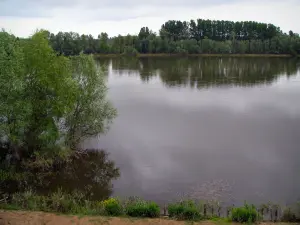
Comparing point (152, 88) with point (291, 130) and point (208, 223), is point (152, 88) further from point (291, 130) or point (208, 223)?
point (208, 223)

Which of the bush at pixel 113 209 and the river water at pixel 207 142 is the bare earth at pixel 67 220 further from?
the river water at pixel 207 142

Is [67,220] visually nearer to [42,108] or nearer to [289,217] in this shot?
[289,217]

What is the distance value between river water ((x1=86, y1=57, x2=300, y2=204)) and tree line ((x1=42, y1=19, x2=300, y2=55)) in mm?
74807

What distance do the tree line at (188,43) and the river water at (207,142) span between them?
74.8m

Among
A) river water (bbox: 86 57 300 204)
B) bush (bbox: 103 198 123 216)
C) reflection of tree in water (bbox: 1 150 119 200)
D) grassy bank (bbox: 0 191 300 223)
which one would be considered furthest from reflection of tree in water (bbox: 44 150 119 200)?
bush (bbox: 103 198 123 216)

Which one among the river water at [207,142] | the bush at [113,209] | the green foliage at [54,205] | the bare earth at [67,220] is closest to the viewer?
the bare earth at [67,220]

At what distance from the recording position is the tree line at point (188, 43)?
13289 cm

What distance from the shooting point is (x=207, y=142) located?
35.5 m

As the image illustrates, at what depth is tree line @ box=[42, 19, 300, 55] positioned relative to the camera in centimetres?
13289

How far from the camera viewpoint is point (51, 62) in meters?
28.7

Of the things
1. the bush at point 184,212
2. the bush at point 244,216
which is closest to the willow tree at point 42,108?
A: the bush at point 184,212

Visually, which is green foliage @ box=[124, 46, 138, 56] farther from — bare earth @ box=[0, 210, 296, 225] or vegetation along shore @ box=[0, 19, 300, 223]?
bare earth @ box=[0, 210, 296, 225]

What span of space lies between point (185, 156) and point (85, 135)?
29.1 feet

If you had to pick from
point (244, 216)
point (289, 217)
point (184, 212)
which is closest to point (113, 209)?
point (184, 212)
